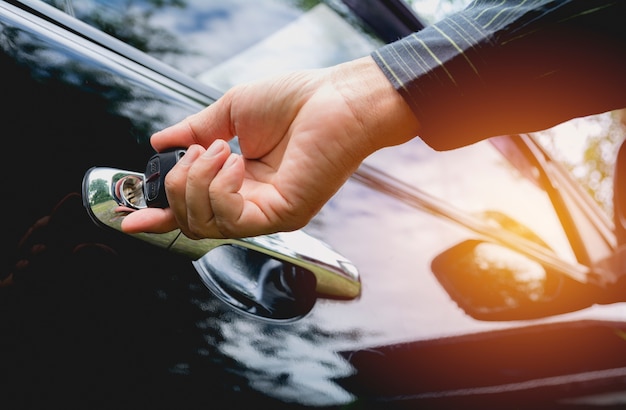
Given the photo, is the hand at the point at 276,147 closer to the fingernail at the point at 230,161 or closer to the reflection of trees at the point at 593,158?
the fingernail at the point at 230,161

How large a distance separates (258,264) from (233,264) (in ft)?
0.15

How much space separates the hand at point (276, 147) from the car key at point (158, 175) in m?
0.02

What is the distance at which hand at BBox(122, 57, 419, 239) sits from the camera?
77 cm

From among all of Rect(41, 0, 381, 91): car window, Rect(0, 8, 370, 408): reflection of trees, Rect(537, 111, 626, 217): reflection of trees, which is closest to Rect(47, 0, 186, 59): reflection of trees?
Rect(41, 0, 381, 91): car window

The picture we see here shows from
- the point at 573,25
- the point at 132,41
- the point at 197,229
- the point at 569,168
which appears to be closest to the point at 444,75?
the point at 573,25

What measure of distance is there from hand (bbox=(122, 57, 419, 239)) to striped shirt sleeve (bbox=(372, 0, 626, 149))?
6 cm

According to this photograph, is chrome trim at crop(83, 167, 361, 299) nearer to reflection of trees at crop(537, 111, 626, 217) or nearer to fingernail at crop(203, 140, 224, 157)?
fingernail at crop(203, 140, 224, 157)

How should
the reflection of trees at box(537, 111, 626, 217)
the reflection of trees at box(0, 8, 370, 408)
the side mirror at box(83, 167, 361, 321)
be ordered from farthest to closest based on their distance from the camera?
the reflection of trees at box(537, 111, 626, 217), the side mirror at box(83, 167, 361, 321), the reflection of trees at box(0, 8, 370, 408)

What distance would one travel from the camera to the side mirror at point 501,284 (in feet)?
4.19

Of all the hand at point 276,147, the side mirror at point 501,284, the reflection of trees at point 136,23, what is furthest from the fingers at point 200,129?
the side mirror at point 501,284

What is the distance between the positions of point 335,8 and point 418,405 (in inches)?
47.5

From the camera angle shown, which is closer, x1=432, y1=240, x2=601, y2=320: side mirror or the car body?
the car body

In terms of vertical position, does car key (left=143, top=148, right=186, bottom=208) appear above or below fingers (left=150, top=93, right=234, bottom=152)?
below

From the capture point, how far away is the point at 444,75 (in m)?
0.88
